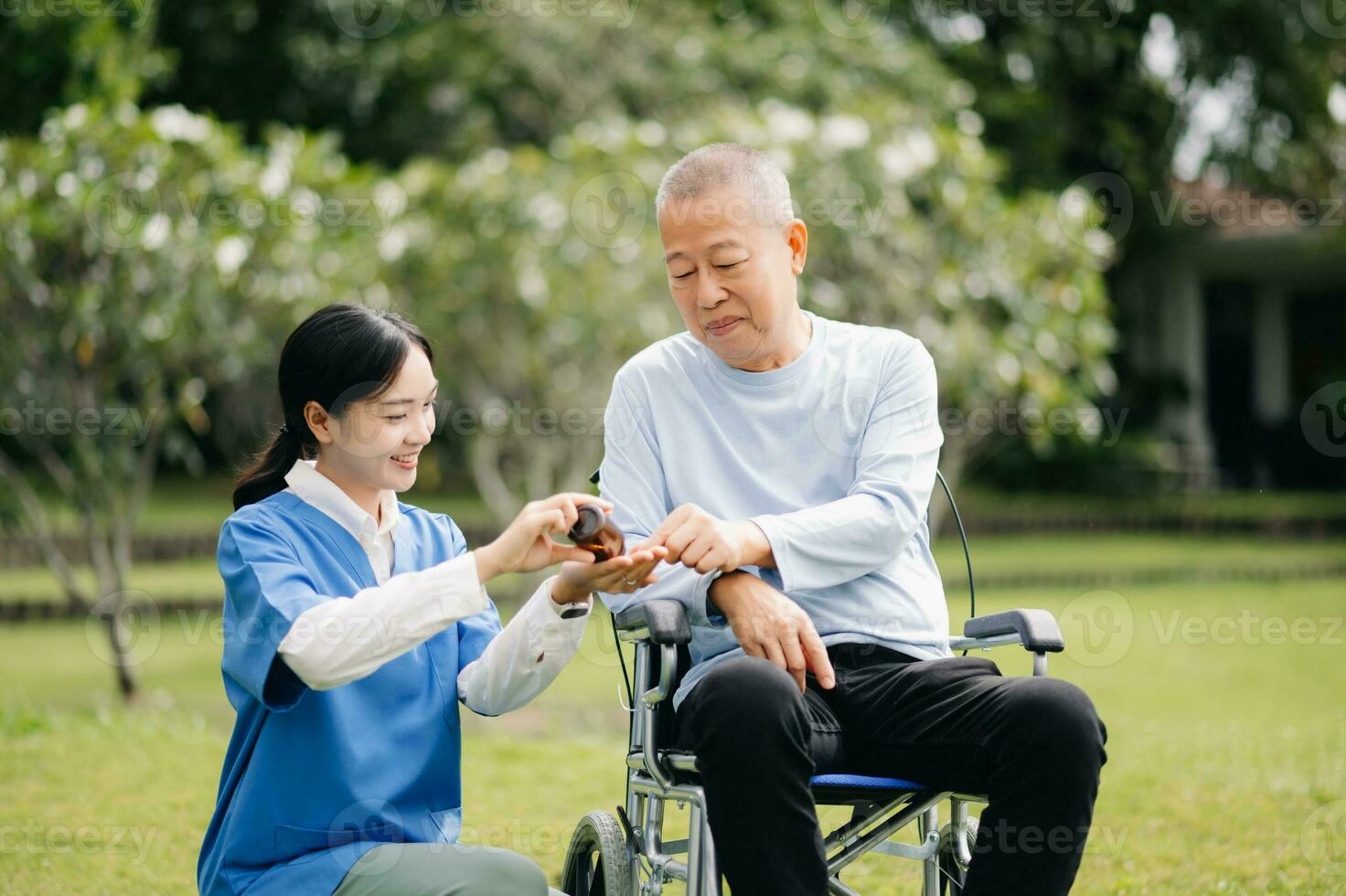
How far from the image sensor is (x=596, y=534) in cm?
238

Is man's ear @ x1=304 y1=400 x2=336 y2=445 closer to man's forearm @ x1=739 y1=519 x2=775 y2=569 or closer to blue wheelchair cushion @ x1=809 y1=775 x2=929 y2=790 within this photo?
man's forearm @ x1=739 y1=519 x2=775 y2=569

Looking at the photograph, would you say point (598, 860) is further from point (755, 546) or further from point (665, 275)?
point (665, 275)

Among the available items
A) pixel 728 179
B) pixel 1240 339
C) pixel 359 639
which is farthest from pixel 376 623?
pixel 1240 339

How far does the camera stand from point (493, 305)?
9.05 meters

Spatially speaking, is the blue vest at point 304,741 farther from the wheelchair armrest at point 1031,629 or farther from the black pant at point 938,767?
the wheelchair armrest at point 1031,629

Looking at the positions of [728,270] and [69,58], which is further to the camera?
[69,58]

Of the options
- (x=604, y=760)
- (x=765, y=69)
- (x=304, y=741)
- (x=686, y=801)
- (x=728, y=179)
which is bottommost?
(x=604, y=760)

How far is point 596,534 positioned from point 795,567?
43 centimetres

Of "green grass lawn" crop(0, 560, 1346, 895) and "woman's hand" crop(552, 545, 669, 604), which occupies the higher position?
"woman's hand" crop(552, 545, 669, 604)

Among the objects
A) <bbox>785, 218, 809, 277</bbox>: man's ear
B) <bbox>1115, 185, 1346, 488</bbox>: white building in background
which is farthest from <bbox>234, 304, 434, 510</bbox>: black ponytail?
<bbox>1115, 185, 1346, 488</bbox>: white building in background

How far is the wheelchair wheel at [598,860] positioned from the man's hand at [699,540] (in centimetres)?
58

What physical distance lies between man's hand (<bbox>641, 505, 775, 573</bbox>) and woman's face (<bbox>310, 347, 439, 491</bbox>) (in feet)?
1.42

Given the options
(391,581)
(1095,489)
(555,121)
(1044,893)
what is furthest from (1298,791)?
(1095,489)

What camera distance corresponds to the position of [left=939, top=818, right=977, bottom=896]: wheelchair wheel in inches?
106
